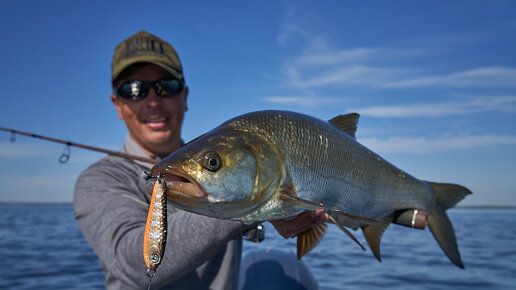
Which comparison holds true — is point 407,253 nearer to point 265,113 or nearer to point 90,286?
point 90,286

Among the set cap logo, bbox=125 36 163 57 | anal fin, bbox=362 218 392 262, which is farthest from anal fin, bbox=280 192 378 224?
cap logo, bbox=125 36 163 57

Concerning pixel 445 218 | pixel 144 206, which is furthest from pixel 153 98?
pixel 445 218

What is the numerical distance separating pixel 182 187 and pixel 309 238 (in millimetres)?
908

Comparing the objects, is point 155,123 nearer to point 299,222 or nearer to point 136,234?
point 136,234

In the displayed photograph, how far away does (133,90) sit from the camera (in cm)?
347

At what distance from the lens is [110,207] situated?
2584mm

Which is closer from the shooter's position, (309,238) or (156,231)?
(156,231)

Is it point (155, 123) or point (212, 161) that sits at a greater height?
point (155, 123)

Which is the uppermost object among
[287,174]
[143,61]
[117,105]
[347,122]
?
[143,61]

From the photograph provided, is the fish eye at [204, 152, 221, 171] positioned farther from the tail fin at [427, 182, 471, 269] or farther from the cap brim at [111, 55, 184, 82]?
the cap brim at [111, 55, 184, 82]

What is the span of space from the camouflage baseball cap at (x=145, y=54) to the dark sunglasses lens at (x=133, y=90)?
130mm

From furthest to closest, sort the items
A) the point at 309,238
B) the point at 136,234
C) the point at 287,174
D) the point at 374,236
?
the point at 374,236 → the point at 136,234 → the point at 309,238 → the point at 287,174

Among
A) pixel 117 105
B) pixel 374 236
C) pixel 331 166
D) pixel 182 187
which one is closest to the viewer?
pixel 182 187

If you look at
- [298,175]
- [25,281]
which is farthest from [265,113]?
[25,281]
